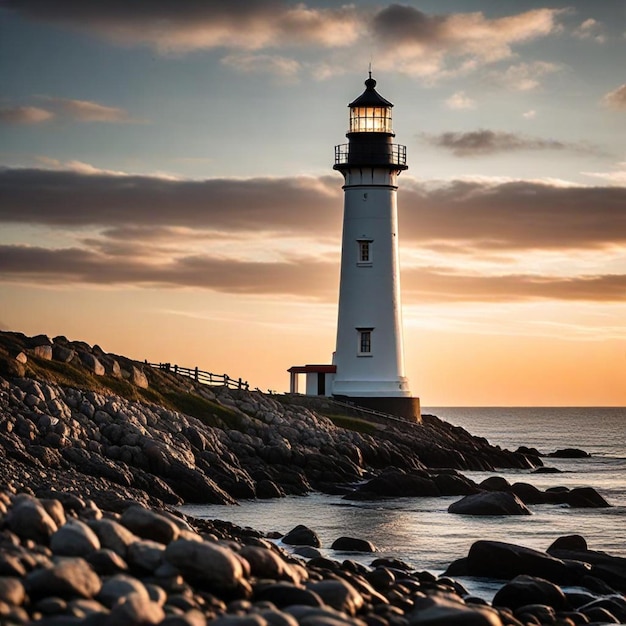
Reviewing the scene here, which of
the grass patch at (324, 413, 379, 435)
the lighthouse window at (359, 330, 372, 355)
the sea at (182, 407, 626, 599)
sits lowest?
the sea at (182, 407, 626, 599)

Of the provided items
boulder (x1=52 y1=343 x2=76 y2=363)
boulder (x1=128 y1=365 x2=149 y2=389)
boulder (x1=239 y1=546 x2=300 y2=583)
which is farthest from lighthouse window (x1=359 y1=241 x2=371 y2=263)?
boulder (x1=239 y1=546 x2=300 y2=583)

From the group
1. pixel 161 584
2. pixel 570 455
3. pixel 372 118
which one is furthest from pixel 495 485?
pixel 570 455

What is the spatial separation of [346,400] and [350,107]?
11.0m

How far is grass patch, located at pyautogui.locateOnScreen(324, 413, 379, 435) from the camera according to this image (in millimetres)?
39500

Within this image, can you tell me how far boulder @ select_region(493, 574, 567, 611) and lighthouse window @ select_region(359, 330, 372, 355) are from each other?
94.8 feet

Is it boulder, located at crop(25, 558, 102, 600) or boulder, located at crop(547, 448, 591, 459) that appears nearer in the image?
boulder, located at crop(25, 558, 102, 600)

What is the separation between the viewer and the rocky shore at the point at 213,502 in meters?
8.51

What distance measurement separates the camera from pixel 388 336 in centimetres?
4256

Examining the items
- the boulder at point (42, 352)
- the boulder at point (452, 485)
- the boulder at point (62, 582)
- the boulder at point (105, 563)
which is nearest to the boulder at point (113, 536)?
the boulder at point (105, 563)

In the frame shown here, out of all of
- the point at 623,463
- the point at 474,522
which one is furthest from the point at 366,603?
the point at 623,463

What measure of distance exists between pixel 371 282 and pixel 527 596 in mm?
29309

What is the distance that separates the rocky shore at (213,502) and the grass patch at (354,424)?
94mm

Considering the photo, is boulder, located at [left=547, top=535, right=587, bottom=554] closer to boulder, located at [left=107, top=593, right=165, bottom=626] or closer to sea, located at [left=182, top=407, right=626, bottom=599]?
sea, located at [left=182, top=407, right=626, bottom=599]

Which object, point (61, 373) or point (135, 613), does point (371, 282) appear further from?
point (135, 613)
